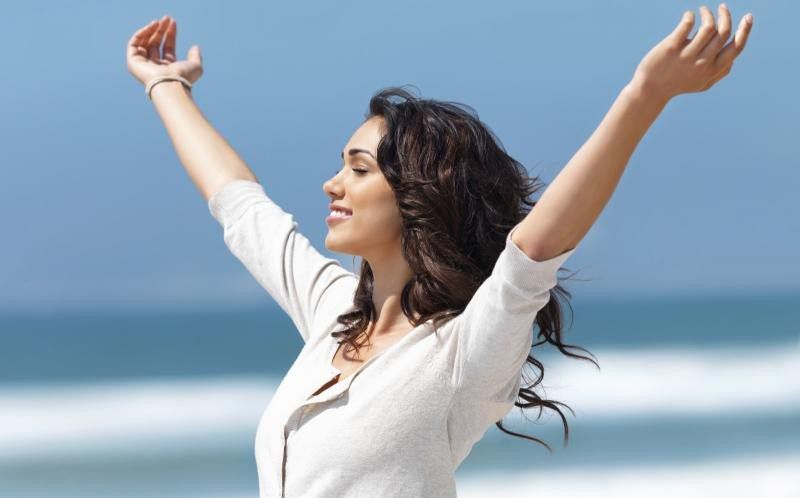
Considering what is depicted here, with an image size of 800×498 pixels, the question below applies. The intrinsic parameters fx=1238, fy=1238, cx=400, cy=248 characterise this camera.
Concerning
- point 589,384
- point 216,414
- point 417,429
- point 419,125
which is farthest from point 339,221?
point 589,384

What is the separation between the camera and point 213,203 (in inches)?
69.1

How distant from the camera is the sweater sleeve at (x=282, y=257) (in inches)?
67.5

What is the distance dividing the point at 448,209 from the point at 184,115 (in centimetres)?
47

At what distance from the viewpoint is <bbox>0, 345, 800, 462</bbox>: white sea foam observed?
193 inches

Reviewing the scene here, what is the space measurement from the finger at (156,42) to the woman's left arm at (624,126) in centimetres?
91

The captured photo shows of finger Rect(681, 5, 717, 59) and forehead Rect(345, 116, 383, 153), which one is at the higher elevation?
forehead Rect(345, 116, 383, 153)

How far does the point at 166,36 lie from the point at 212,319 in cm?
523

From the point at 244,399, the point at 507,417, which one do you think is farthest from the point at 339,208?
the point at 244,399

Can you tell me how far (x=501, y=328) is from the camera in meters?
1.30

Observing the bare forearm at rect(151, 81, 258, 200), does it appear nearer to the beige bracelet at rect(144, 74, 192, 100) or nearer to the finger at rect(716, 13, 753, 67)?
the beige bracelet at rect(144, 74, 192, 100)

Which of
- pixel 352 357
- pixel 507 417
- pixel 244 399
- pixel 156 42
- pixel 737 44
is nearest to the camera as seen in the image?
pixel 737 44

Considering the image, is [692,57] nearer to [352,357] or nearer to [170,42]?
[352,357]

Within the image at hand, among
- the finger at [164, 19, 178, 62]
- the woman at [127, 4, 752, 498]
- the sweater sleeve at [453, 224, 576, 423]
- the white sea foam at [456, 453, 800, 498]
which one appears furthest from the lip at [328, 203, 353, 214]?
the white sea foam at [456, 453, 800, 498]

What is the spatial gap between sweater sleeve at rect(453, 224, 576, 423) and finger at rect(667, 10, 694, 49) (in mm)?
234
